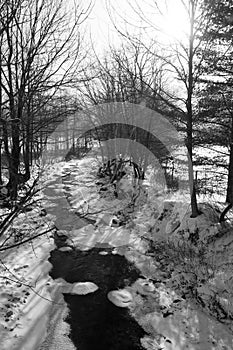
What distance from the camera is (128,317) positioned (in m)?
5.33

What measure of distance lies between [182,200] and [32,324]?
684 centimetres

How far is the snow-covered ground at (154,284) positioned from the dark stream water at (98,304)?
0.19 m

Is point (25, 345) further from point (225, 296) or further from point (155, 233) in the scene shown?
point (155, 233)

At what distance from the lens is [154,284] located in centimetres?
655

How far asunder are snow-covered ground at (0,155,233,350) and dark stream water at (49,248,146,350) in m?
0.19

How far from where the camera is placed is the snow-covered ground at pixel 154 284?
4699mm

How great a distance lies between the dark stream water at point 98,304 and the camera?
4.68 meters

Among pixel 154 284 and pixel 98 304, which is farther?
pixel 154 284

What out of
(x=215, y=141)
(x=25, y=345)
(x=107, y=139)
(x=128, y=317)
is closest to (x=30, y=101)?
(x=25, y=345)

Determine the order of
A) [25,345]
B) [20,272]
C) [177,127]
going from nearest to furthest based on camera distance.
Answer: [25,345] < [20,272] < [177,127]

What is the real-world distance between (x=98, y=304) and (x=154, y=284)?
156 cm

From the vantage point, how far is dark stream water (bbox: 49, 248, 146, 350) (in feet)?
15.4

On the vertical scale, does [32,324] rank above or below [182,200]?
below

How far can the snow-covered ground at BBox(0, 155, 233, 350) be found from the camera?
4699 mm
